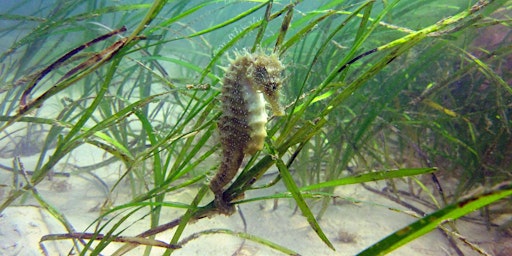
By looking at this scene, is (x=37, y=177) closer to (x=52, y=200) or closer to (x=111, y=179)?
(x=52, y=200)

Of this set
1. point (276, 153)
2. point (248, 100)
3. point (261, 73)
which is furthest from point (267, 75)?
point (276, 153)

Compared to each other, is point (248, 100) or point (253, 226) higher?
point (248, 100)

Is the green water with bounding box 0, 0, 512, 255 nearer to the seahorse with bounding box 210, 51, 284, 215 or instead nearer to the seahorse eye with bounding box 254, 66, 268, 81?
the seahorse with bounding box 210, 51, 284, 215

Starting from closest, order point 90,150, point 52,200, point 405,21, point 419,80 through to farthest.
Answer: point 52,200, point 419,80, point 90,150, point 405,21

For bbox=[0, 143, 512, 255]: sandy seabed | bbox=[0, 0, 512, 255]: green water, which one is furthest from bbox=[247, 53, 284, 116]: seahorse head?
bbox=[0, 143, 512, 255]: sandy seabed

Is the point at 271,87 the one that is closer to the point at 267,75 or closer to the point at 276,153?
the point at 267,75

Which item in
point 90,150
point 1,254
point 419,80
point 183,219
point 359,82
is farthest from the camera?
point 90,150

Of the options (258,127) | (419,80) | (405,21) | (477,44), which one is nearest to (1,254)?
(258,127)
